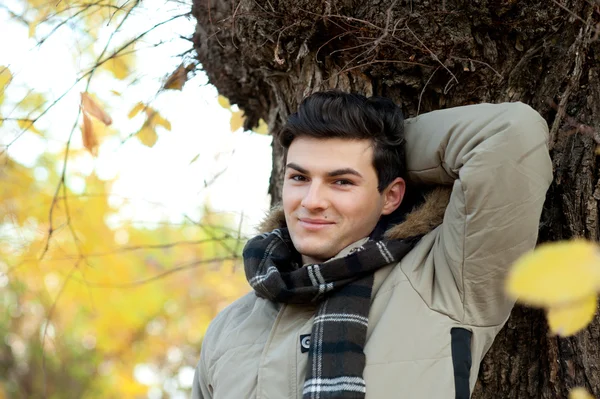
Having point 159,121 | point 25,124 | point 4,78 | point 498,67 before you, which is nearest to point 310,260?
point 498,67

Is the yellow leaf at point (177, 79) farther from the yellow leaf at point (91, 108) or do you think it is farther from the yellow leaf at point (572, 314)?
the yellow leaf at point (572, 314)

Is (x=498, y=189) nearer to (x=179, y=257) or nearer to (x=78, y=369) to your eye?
(x=78, y=369)

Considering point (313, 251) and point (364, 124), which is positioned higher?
point (364, 124)

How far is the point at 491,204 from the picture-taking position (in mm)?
1850

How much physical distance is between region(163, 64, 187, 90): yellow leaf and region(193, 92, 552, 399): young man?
0.71 meters

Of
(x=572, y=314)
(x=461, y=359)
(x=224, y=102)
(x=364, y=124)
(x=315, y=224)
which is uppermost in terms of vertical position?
(x=224, y=102)

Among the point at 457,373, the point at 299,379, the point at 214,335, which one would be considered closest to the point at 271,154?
the point at 214,335

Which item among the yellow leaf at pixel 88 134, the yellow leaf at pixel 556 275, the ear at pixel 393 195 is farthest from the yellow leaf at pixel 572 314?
the yellow leaf at pixel 88 134

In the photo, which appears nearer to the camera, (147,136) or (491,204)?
(491,204)

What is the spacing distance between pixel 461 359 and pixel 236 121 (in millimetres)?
1747

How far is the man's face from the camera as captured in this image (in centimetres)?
222

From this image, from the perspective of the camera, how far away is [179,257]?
1112 centimetres

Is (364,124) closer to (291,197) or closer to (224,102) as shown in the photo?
(291,197)

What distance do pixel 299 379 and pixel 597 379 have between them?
3.02 ft
